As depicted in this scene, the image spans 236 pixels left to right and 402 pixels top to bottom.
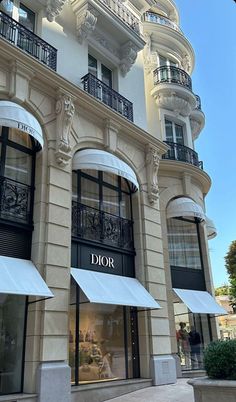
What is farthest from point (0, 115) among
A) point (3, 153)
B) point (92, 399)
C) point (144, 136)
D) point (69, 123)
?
point (92, 399)

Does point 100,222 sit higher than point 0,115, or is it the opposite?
point 0,115

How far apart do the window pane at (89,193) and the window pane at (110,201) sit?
1.15ft

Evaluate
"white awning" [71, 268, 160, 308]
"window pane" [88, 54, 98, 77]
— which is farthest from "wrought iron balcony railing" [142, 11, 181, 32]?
"white awning" [71, 268, 160, 308]

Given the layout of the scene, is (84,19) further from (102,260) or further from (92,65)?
(102,260)

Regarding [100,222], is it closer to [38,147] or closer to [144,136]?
[38,147]

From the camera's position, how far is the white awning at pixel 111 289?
9737 mm

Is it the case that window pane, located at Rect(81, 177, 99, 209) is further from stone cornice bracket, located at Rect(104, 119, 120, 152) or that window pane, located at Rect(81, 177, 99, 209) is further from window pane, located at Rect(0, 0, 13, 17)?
window pane, located at Rect(0, 0, 13, 17)

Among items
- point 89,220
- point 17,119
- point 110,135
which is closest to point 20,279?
point 89,220

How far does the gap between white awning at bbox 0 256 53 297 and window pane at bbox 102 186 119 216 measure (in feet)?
12.9

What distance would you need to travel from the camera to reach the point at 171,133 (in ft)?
58.5

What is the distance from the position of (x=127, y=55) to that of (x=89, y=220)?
7.61 m

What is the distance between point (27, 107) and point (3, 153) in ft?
5.27

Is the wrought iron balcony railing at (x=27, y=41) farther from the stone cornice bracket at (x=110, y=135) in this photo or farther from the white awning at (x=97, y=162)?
the white awning at (x=97, y=162)

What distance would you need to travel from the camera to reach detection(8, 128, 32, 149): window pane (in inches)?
406
